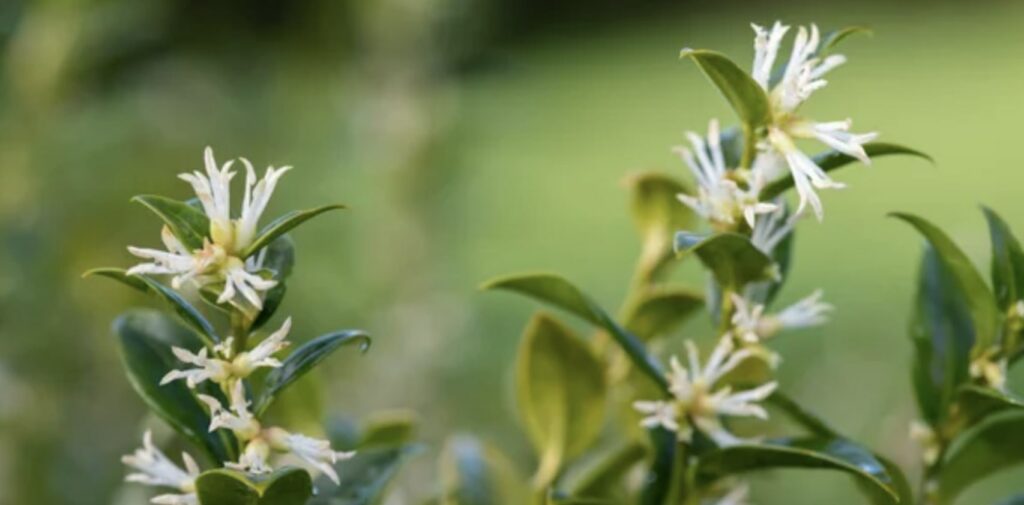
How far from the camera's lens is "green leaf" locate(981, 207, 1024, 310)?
1.60 ft

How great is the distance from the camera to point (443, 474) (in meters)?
0.63

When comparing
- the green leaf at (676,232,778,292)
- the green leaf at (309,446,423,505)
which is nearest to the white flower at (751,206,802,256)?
the green leaf at (676,232,778,292)

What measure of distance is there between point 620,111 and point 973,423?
6487 millimetres

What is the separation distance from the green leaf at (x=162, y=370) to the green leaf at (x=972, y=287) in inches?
9.1

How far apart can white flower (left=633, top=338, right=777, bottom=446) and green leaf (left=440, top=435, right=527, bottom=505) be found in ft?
0.35

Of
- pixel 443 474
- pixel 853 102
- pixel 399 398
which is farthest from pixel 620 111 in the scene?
pixel 443 474

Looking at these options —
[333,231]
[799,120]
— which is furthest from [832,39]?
[333,231]

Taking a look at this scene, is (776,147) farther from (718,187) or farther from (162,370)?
(162,370)

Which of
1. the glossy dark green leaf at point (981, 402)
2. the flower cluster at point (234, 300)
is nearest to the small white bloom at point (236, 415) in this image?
the flower cluster at point (234, 300)

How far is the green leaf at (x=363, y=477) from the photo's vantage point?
46 centimetres

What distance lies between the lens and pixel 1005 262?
0.49m

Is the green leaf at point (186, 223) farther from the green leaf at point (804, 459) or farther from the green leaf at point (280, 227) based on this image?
the green leaf at point (804, 459)

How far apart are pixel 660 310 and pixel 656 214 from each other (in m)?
0.04

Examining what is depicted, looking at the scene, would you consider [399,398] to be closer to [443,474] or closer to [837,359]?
[837,359]
